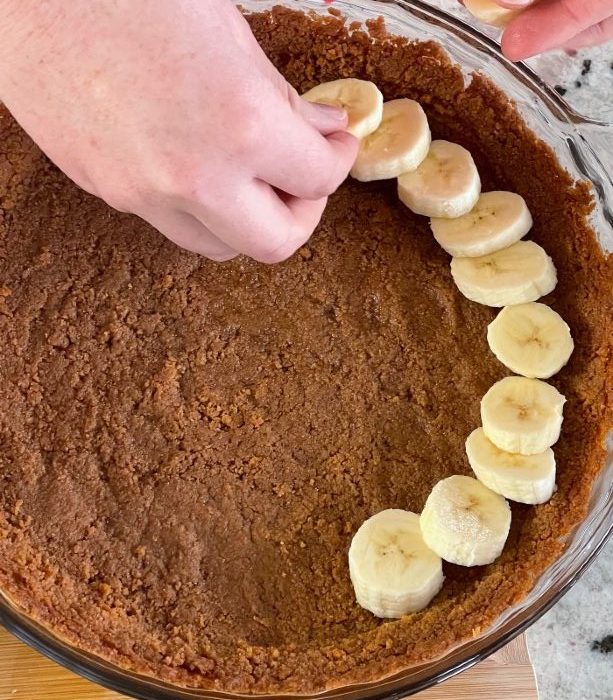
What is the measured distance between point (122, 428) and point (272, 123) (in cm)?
65

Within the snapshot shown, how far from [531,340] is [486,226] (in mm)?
235

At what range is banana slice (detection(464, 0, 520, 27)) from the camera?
149 centimetres

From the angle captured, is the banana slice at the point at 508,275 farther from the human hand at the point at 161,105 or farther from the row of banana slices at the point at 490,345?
the human hand at the point at 161,105

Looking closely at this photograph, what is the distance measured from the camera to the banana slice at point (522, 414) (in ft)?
4.85

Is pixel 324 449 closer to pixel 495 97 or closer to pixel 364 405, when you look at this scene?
pixel 364 405

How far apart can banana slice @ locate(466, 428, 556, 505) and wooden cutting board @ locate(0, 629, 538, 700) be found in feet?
0.96

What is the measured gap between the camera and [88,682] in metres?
1.46

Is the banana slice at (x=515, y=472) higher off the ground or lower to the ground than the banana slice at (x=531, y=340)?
lower

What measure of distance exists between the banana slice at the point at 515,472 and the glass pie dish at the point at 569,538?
0.09 m

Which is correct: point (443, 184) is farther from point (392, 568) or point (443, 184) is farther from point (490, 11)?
point (392, 568)

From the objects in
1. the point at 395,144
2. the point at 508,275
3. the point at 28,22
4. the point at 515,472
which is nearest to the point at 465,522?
the point at 515,472

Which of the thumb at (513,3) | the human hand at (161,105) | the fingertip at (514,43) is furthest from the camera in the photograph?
the fingertip at (514,43)

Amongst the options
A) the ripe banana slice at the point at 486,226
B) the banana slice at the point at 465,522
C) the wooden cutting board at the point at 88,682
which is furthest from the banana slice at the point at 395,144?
the wooden cutting board at the point at 88,682

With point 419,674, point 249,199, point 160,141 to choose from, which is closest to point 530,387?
point 419,674
